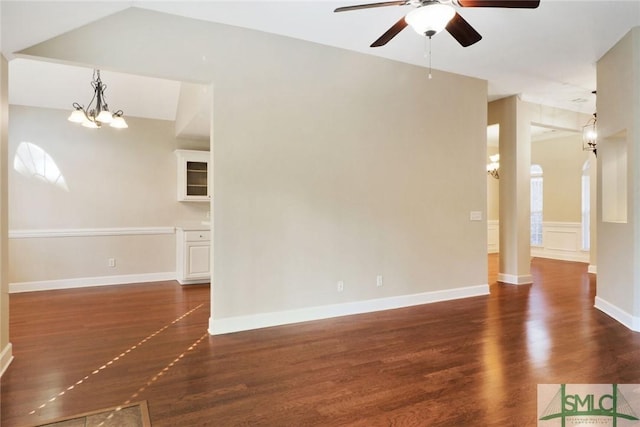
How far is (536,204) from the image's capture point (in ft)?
29.2

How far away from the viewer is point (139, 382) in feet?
8.02

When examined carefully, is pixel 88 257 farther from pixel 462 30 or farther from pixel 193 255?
pixel 462 30

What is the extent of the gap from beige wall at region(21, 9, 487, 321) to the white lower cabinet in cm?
238

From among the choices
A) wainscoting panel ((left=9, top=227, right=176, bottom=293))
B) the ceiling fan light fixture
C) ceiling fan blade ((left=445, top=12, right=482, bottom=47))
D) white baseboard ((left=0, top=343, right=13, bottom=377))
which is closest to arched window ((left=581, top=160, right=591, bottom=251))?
ceiling fan blade ((left=445, top=12, right=482, bottom=47))

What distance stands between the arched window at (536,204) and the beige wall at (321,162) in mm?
4937

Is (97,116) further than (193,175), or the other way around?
(193,175)

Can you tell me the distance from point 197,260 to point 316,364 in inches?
139

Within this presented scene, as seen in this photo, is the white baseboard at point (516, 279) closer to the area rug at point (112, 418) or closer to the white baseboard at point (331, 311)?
the white baseboard at point (331, 311)

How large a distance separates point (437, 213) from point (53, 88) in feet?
18.7

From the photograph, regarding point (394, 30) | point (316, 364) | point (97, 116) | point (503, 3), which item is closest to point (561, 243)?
point (503, 3)

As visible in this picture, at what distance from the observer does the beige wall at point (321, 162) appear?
3.42 metres

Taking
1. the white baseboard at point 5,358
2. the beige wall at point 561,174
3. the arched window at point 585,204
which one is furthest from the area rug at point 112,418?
the beige wall at point 561,174

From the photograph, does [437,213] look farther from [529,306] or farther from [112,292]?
[112,292]

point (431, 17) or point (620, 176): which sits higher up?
point (431, 17)
